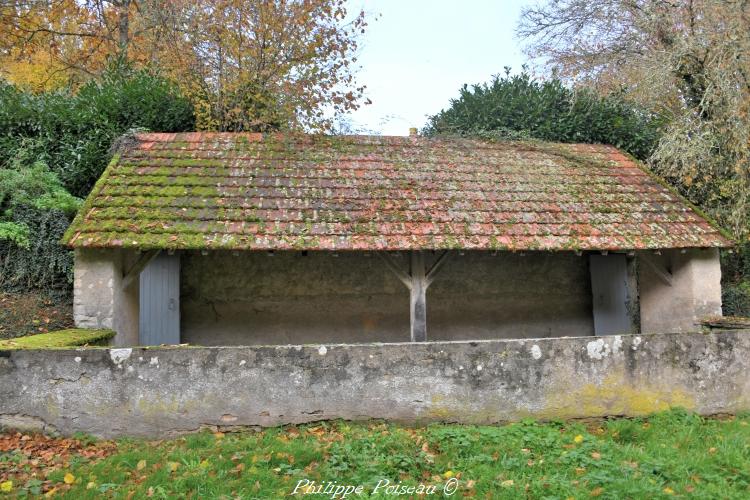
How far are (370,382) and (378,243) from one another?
2.16 m

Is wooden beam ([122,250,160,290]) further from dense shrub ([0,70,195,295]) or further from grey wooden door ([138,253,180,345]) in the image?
dense shrub ([0,70,195,295])

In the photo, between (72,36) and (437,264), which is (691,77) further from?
(72,36)

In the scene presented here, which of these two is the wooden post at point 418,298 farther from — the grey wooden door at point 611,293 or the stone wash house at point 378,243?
the grey wooden door at point 611,293

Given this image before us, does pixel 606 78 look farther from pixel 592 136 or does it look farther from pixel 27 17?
pixel 27 17

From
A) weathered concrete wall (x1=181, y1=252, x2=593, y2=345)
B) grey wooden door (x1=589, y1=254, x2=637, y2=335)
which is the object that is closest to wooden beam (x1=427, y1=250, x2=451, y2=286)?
weathered concrete wall (x1=181, y1=252, x2=593, y2=345)

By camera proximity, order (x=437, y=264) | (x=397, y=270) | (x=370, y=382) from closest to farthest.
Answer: (x=370, y=382)
(x=437, y=264)
(x=397, y=270)

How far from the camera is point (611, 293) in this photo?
9.14m

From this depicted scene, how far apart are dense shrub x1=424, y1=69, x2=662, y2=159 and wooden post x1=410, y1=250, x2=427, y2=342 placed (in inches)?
196

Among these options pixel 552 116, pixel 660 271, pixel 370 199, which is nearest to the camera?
pixel 370 199

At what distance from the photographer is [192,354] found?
16.4 feet

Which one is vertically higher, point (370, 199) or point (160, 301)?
point (370, 199)

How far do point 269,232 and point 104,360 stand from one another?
2.62 m

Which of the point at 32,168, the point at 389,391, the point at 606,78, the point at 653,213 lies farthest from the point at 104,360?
the point at 606,78

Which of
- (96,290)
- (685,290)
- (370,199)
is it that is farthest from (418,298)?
(96,290)
